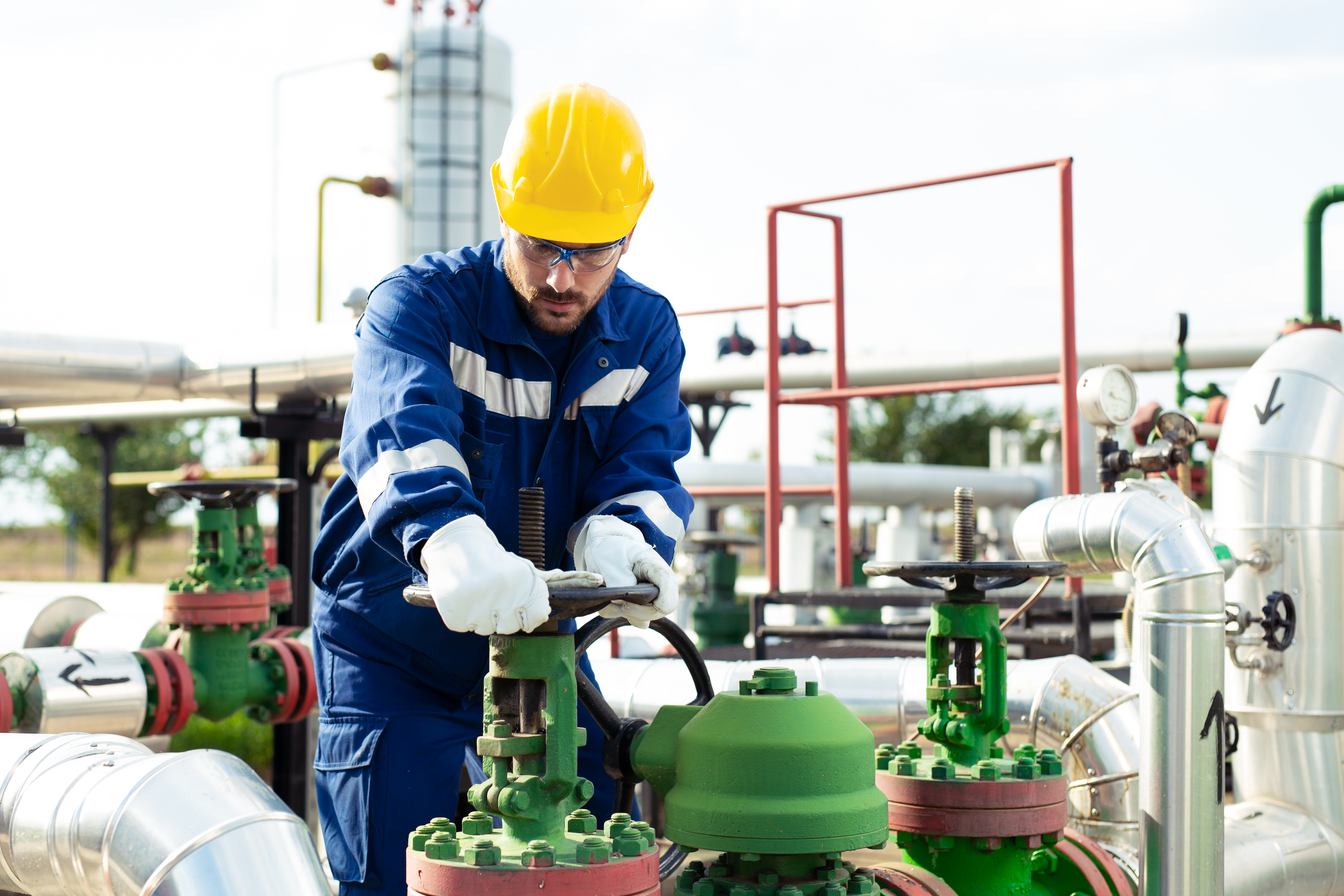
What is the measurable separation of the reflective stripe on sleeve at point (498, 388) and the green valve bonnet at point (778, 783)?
1.99 ft

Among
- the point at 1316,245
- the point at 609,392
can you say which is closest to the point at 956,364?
the point at 1316,245

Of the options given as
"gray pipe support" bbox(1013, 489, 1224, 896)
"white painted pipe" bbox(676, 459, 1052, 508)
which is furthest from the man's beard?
"white painted pipe" bbox(676, 459, 1052, 508)

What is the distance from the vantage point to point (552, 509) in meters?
2.03

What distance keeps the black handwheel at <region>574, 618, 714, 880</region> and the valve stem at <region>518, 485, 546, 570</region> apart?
8.5 inches

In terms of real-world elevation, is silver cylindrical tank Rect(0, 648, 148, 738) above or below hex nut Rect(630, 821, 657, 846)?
below

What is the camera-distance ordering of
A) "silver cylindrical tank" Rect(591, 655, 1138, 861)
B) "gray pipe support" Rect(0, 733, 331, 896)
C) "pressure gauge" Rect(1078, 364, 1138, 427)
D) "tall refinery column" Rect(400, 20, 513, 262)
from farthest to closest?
"tall refinery column" Rect(400, 20, 513, 262)
"pressure gauge" Rect(1078, 364, 1138, 427)
"silver cylindrical tank" Rect(591, 655, 1138, 861)
"gray pipe support" Rect(0, 733, 331, 896)

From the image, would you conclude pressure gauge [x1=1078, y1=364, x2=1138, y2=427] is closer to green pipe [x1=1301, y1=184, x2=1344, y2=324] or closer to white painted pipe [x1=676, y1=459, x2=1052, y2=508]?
green pipe [x1=1301, y1=184, x2=1344, y2=324]

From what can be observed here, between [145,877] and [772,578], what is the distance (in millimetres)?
3309

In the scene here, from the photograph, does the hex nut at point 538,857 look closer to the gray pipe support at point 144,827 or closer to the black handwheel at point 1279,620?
the gray pipe support at point 144,827

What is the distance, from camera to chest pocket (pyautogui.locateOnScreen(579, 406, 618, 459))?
199 centimetres

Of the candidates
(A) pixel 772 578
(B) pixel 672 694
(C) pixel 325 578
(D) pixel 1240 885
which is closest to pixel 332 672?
(C) pixel 325 578

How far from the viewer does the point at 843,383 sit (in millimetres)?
4684

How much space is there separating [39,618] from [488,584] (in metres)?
3.74

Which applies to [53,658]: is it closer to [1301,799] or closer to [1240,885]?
[1240,885]
